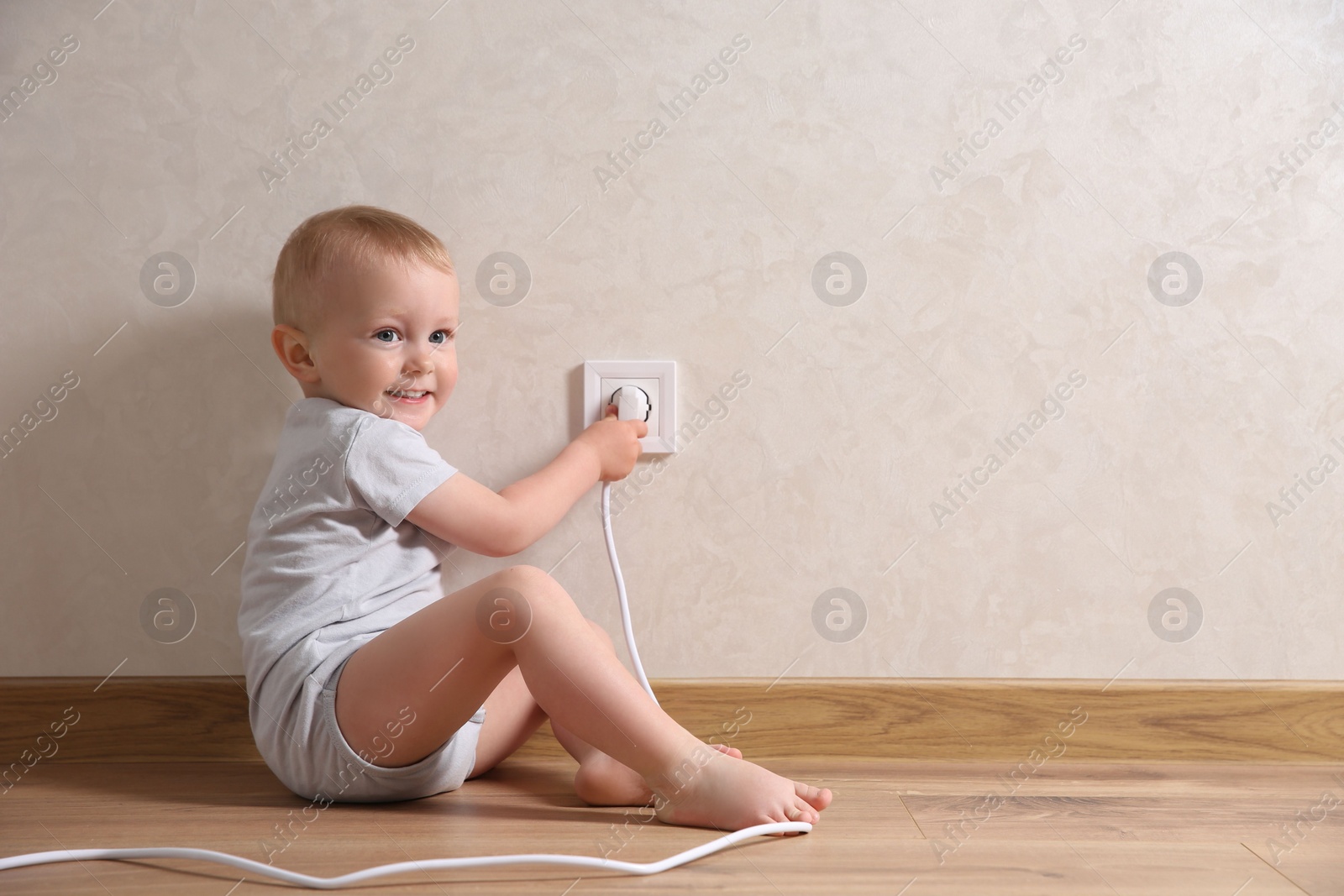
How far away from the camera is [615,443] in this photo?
0.95 m

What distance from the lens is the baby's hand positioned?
95 centimetres

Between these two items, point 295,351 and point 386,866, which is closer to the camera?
point 386,866

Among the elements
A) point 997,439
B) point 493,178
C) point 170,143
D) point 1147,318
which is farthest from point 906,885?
point 170,143

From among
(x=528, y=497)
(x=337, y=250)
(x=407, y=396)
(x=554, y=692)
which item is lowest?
(x=554, y=692)

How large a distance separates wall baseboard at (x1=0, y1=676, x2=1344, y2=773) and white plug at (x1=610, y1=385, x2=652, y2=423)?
300 millimetres

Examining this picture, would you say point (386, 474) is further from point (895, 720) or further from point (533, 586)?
point (895, 720)

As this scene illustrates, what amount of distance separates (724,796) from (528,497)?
346mm

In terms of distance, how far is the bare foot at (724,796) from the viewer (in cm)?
75

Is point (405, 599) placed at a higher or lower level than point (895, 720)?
higher

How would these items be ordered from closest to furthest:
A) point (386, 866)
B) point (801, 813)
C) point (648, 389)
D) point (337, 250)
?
point (386, 866)
point (801, 813)
point (337, 250)
point (648, 389)

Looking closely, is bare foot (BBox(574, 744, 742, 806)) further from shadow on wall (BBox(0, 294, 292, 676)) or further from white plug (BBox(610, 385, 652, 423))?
shadow on wall (BBox(0, 294, 292, 676))

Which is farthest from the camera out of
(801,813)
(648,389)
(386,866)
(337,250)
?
(648,389)

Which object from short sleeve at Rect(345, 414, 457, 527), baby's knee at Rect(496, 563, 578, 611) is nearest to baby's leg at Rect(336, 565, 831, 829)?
baby's knee at Rect(496, 563, 578, 611)

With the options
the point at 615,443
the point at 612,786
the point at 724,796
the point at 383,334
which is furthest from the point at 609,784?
the point at 383,334
